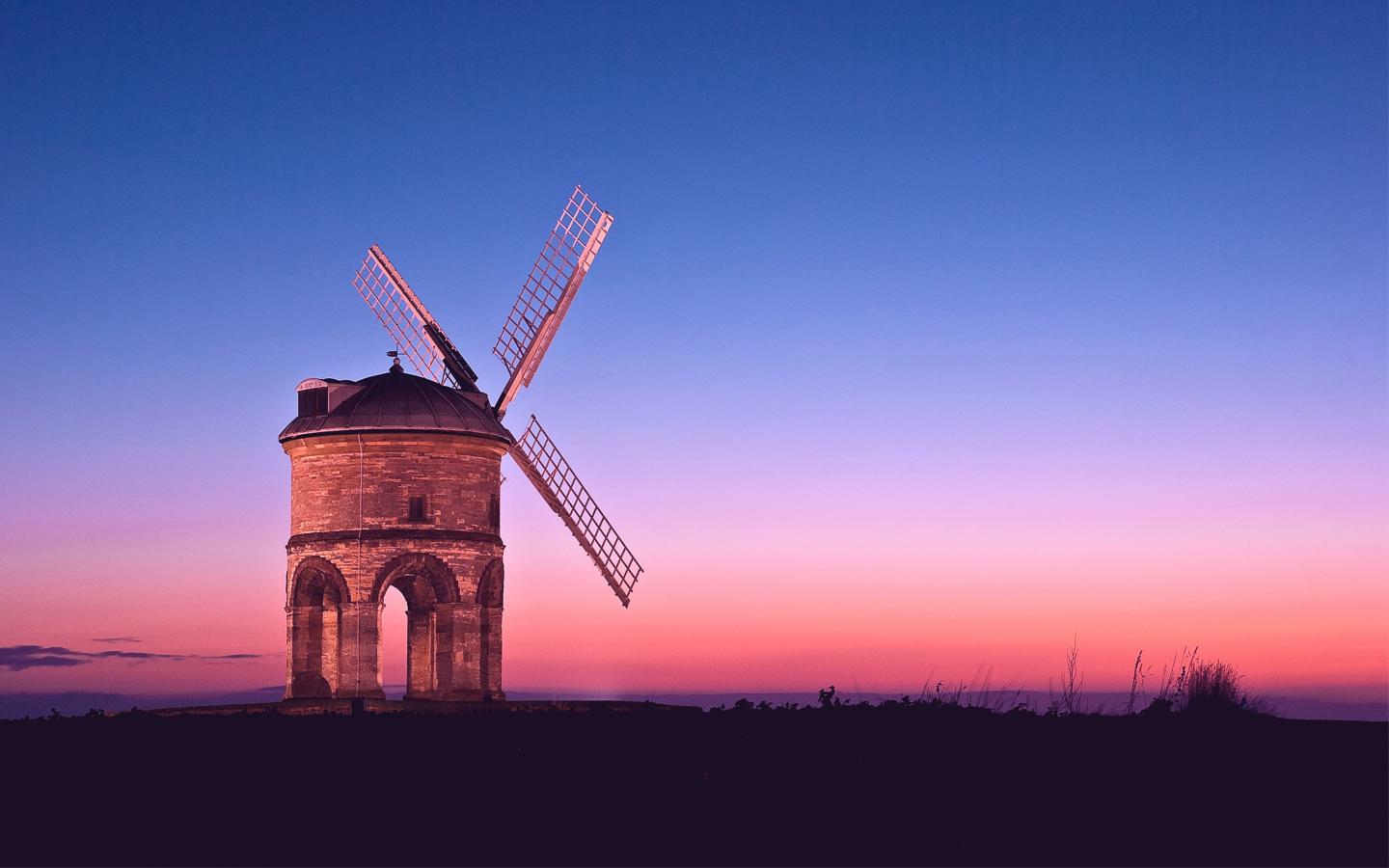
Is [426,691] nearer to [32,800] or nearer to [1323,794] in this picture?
[32,800]

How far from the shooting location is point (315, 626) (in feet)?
128

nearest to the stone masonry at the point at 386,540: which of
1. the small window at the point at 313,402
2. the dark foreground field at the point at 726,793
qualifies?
the small window at the point at 313,402

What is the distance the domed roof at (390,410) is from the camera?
125ft

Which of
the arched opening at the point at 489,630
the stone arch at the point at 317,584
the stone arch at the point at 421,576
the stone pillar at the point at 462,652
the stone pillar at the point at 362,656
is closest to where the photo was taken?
the stone pillar at the point at 362,656

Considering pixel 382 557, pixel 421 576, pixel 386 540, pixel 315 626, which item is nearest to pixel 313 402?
pixel 386 540

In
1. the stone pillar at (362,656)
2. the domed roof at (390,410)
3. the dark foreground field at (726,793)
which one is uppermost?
the domed roof at (390,410)

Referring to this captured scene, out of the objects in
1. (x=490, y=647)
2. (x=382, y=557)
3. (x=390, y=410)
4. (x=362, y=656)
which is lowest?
(x=362, y=656)

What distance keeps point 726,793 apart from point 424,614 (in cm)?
2109

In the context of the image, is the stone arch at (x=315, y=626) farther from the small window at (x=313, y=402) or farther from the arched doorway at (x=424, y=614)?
the small window at (x=313, y=402)

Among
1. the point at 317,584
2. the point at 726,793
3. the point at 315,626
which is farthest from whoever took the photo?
the point at 315,626

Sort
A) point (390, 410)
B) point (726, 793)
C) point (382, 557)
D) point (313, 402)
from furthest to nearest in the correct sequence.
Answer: point (313, 402)
point (390, 410)
point (382, 557)
point (726, 793)

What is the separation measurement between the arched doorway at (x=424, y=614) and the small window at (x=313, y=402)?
166 inches

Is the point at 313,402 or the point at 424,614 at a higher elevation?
the point at 313,402

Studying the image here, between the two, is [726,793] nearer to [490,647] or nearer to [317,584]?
[490,647]
